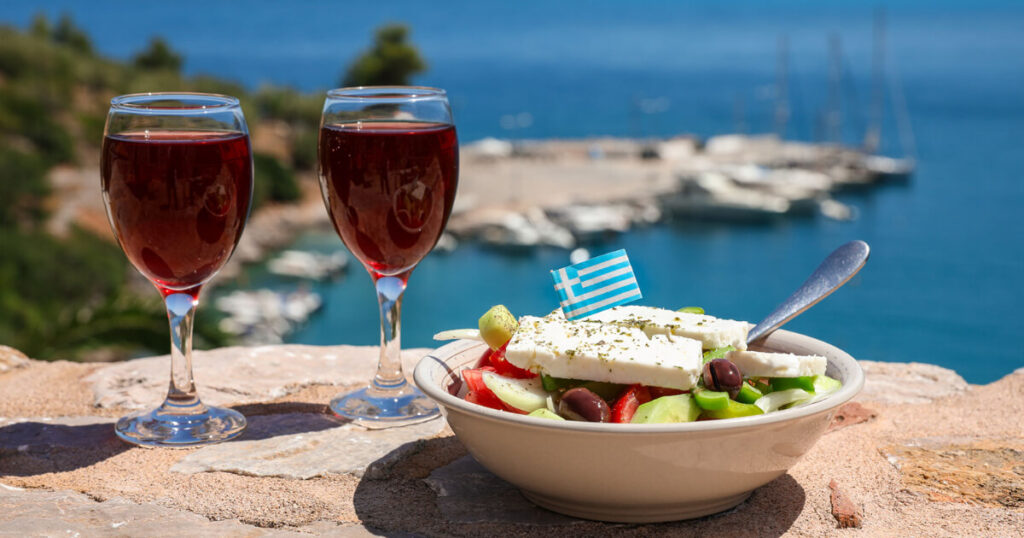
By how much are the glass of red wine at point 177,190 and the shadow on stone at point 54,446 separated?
59 mm

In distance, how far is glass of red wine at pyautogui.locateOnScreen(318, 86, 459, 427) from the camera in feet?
6.38

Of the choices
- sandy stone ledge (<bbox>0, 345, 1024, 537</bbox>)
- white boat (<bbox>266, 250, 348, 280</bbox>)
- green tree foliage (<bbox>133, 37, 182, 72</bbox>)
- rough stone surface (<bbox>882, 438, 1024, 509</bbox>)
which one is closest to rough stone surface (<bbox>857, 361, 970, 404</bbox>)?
sandy stone ledge (<bbox>0, 345, 1024, 537</bbox>)

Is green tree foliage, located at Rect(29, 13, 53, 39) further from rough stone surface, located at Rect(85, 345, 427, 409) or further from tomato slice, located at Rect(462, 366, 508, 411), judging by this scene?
tomato slice, located at Rect(462, 366, 508, 411)

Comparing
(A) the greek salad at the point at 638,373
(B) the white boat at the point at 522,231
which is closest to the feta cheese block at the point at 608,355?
(A) the greek salad at the point at 638,373

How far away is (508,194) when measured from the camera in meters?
54.6

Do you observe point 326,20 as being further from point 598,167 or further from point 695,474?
point 695,474

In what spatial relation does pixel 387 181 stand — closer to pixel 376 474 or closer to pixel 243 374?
pixel 376 474

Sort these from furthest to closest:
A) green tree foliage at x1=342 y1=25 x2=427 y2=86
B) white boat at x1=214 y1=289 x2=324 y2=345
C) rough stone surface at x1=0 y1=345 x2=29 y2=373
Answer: green tree foliage at x1=342 y1=25 x2=427 y2=86
white boat at x1=214 y1=289 x2=324 y2=345
rough stone surface at x1=0 y1=345 x2=29 y2=373

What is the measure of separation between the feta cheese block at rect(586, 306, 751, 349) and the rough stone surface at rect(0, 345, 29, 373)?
1.67 meters

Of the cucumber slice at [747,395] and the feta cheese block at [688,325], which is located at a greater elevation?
the feta cheese block at [688,325]

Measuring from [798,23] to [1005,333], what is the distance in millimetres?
171793

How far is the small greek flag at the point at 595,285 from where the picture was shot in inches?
67.8

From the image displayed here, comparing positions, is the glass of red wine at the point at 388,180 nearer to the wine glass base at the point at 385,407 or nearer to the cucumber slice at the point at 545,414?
the wine glass base at the point at 385,407

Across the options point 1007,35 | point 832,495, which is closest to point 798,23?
point 1007,35
